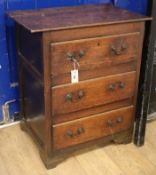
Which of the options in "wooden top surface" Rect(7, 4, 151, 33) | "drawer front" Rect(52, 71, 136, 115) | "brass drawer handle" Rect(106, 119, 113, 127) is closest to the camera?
"wooden top surface" Rect(7, 4, 151, 33)

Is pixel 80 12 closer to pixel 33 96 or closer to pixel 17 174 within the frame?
pixel 33 96

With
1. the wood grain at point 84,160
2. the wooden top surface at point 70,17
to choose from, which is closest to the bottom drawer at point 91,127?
the wood grain at point 84,160

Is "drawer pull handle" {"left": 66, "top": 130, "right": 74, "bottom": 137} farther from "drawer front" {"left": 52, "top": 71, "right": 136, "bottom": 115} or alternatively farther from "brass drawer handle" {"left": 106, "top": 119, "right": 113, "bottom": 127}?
"brass drawer handle" {"left": 106, "top": 119, "right": 113, "bottom": 127}

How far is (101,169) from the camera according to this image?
1646 millimetres

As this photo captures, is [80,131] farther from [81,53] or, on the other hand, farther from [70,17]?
[70,17]

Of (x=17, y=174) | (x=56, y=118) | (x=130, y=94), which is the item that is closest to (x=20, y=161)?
(x=17, y=174)

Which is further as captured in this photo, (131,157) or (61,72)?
(131,157)

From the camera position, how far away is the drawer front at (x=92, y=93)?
1.45 metres

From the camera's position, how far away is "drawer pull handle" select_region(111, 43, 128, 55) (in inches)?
58.0

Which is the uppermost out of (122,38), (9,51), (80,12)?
(80,12)

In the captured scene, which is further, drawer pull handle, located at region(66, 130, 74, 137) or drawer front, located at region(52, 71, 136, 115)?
drawer pull handle, located at region(66, 130, 74, 137)

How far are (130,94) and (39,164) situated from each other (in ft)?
2.17

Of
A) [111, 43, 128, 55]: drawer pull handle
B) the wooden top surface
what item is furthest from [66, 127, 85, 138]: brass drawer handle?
the wooden top surface

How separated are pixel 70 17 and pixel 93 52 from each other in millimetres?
233
